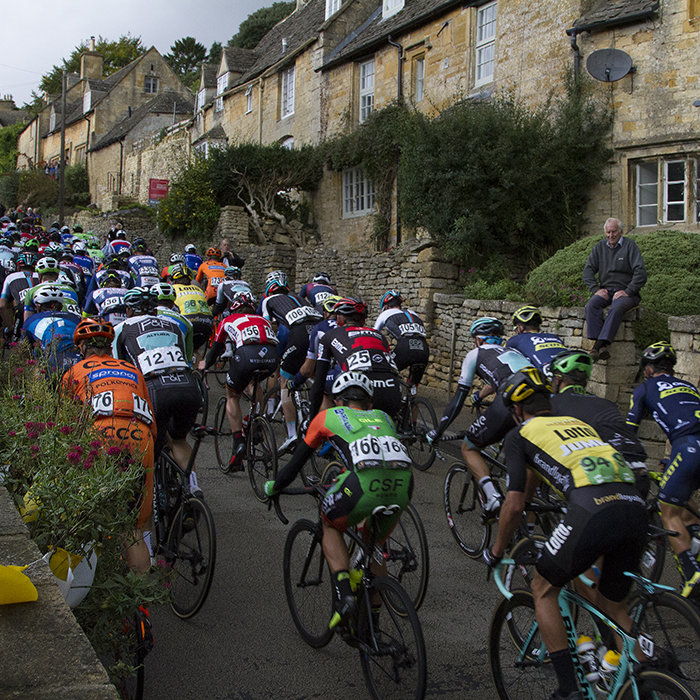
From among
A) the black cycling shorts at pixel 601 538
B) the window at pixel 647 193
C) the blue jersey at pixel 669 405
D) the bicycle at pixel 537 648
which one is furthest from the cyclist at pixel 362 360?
the window at pixel 647 193

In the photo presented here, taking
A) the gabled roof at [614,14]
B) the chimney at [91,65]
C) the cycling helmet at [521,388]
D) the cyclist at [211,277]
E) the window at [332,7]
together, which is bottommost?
the cycling helmet at [521,388]

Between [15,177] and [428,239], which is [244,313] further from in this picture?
[15,177]

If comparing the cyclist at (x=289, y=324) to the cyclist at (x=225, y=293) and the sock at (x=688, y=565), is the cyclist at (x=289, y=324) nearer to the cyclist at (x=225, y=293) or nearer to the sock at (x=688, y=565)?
the cyclist at (x=225, y=293)

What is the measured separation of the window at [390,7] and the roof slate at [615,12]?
8.63 metres

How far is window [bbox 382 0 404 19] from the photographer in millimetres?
22705

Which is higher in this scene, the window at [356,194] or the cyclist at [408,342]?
the window at [356,194]

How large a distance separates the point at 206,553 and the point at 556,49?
14.5 meters

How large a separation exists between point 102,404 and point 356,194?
18954 millimetres

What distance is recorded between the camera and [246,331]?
8.12 m

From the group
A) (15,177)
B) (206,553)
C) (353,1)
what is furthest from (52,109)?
(206,553)

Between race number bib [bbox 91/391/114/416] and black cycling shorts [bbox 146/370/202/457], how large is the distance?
3.38ft

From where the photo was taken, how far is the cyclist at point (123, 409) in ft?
15.6

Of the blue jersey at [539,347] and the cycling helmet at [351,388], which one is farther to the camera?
the blue jersey at [539,347]

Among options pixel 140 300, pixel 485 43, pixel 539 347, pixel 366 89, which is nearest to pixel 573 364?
pixel 539 347
